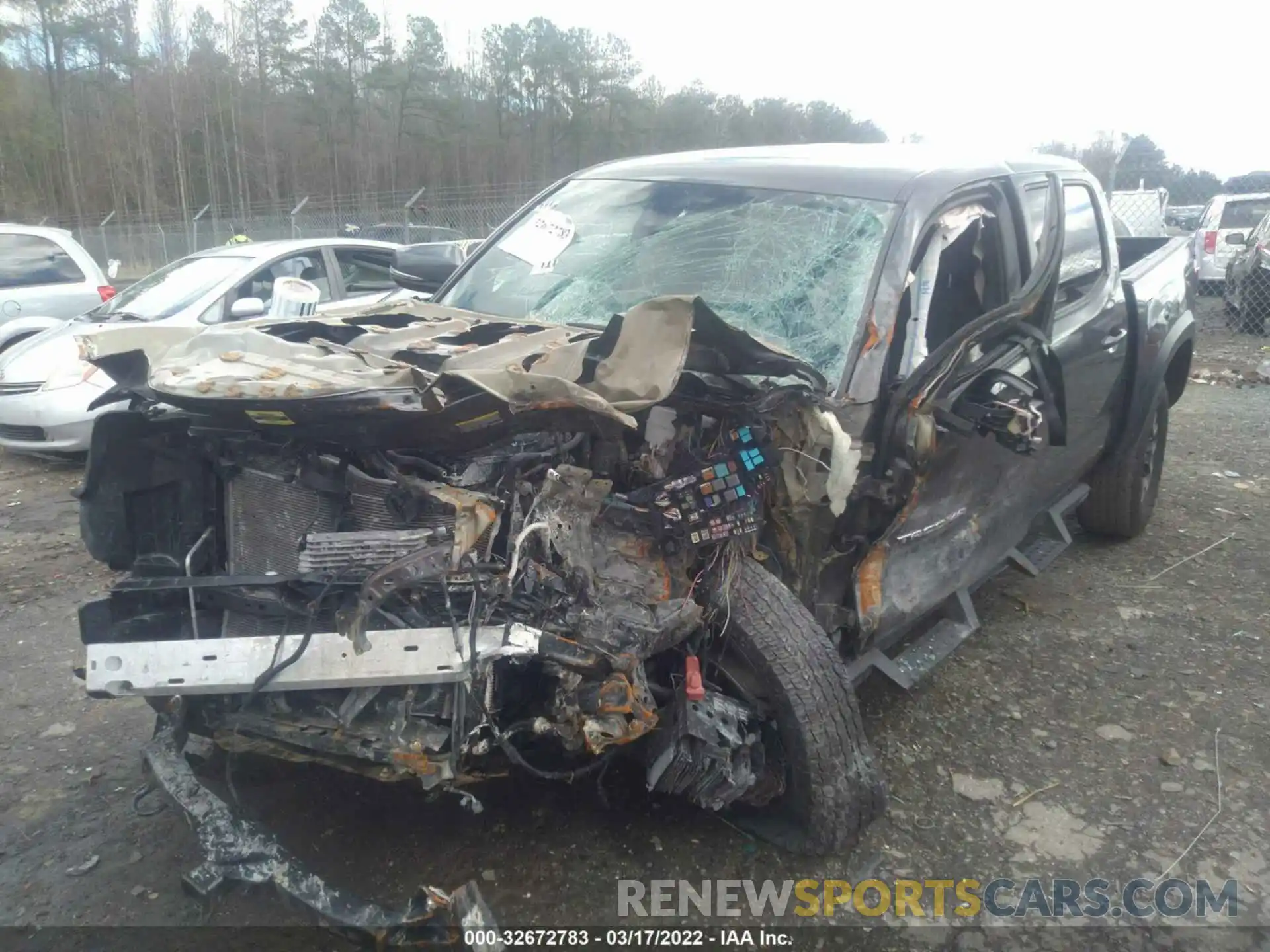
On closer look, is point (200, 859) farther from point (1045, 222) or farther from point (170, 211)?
point (170, 211)

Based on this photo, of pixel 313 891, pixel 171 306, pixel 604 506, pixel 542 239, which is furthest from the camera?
pixel 171 306

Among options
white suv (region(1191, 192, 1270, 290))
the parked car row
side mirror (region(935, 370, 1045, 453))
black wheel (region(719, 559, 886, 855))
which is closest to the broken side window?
side mirror (region(935, 370, 1045, 453))

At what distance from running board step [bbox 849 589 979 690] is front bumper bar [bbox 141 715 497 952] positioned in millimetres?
1362

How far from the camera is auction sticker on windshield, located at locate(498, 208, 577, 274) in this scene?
11.9ft

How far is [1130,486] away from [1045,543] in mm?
945

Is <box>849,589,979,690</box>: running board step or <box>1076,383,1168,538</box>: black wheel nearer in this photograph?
<box>849,589,979,690</box>: running board step

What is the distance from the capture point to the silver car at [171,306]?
20.7ft

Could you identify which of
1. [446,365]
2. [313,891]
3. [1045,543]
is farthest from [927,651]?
[313,891]

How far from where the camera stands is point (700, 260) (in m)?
3.20

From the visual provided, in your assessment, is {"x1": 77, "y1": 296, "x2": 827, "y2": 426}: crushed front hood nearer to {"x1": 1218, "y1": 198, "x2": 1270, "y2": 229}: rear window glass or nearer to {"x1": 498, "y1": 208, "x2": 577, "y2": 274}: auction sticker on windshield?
{"x1": 498, "y1": 208, "x2": 577, "y2": 274}: auction sticker on windshield

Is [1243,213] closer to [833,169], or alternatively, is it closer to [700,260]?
[833,169]

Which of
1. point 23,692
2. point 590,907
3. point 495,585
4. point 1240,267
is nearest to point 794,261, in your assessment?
point 495,585

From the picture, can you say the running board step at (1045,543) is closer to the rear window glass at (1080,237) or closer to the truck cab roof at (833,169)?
the rear window glass at (1080,237)

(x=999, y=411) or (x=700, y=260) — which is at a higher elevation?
(x=700, y=260)
